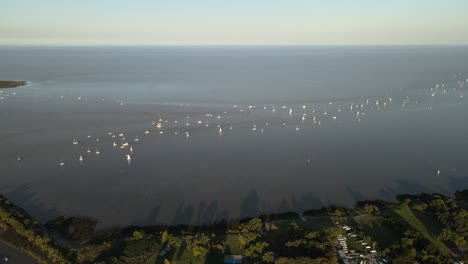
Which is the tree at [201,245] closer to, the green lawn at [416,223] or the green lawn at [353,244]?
the green lawn at [353,244]

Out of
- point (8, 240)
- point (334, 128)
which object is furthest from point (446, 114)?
point (8, 240)

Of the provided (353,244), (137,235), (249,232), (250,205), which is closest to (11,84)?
(137,235)

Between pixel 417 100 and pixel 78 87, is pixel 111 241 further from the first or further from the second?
pixel 78 87

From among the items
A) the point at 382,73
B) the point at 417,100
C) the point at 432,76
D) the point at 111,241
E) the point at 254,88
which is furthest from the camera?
the point at 382,73

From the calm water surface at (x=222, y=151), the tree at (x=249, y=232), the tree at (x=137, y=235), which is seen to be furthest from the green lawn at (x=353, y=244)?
the tree at (x=137, y=235)

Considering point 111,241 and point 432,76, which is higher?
point 432,76

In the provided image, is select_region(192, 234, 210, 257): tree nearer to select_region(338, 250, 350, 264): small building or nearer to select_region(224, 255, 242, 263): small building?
select_region(224, 255, 242, 263): small building

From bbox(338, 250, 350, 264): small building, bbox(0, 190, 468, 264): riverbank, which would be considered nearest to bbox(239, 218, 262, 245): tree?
bbox(0, 190, 468, 264): riverbank
